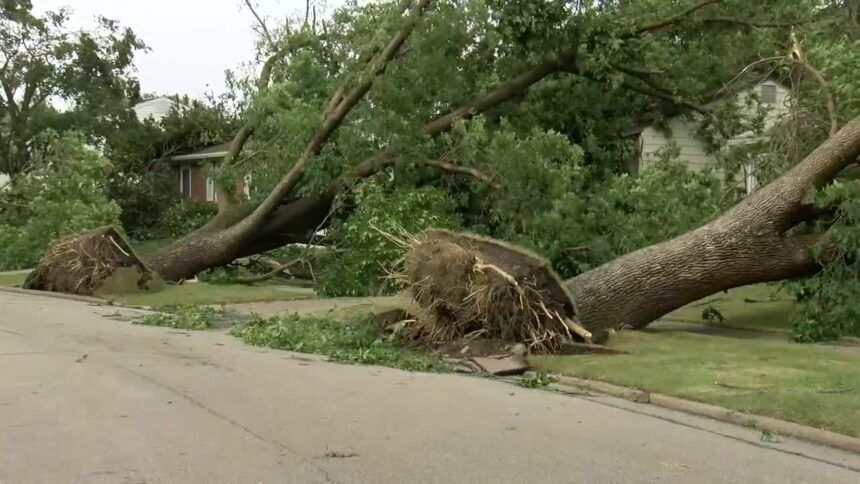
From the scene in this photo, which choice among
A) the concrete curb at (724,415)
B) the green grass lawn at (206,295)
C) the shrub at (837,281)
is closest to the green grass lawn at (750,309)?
the shrub at (837,281)

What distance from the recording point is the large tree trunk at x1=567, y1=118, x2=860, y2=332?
13.1 m

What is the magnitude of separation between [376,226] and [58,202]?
1103 cm

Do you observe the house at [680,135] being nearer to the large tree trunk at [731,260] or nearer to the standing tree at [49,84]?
the large tree trunk at [731,260]

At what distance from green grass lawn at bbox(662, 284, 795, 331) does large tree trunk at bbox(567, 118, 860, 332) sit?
1.30 metres

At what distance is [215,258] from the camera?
22.2 metres

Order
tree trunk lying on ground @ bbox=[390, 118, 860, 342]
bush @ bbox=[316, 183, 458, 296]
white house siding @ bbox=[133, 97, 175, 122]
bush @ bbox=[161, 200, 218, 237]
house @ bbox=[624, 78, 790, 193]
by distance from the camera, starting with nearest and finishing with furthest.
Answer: tree trunk lying on ground @ bbox=[390, 118, 860, 342] → bush @ bbox=[316, 183, 458, 296] → house @ bbox=[624, 78, 790, 193] → bush @ bbox=[161, 200, 218, 237] → white house siding @ bbox=[133, 97, 175, 122]

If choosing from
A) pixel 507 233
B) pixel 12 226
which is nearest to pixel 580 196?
pixel 507 233

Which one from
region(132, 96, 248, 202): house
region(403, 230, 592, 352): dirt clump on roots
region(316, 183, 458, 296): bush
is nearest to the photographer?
region(403, 230, 592, 352): dirt clump on roots

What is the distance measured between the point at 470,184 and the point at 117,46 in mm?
27626

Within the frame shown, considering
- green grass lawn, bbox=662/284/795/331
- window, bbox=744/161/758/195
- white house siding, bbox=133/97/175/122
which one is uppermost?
white house siding, bbox=133/97/175/122

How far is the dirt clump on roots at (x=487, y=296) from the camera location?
11.7 meters

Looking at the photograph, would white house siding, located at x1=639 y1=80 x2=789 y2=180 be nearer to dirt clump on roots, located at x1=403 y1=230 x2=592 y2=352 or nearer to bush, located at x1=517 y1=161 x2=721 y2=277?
bush, located at x1=517 y1=161 x2=721 y2=277

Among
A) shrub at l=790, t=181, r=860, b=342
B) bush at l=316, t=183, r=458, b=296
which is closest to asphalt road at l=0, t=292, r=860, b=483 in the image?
shrub at l=790, t=181, r=860, b=342

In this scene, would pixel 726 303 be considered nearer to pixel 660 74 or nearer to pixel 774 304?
pixel 774 304
